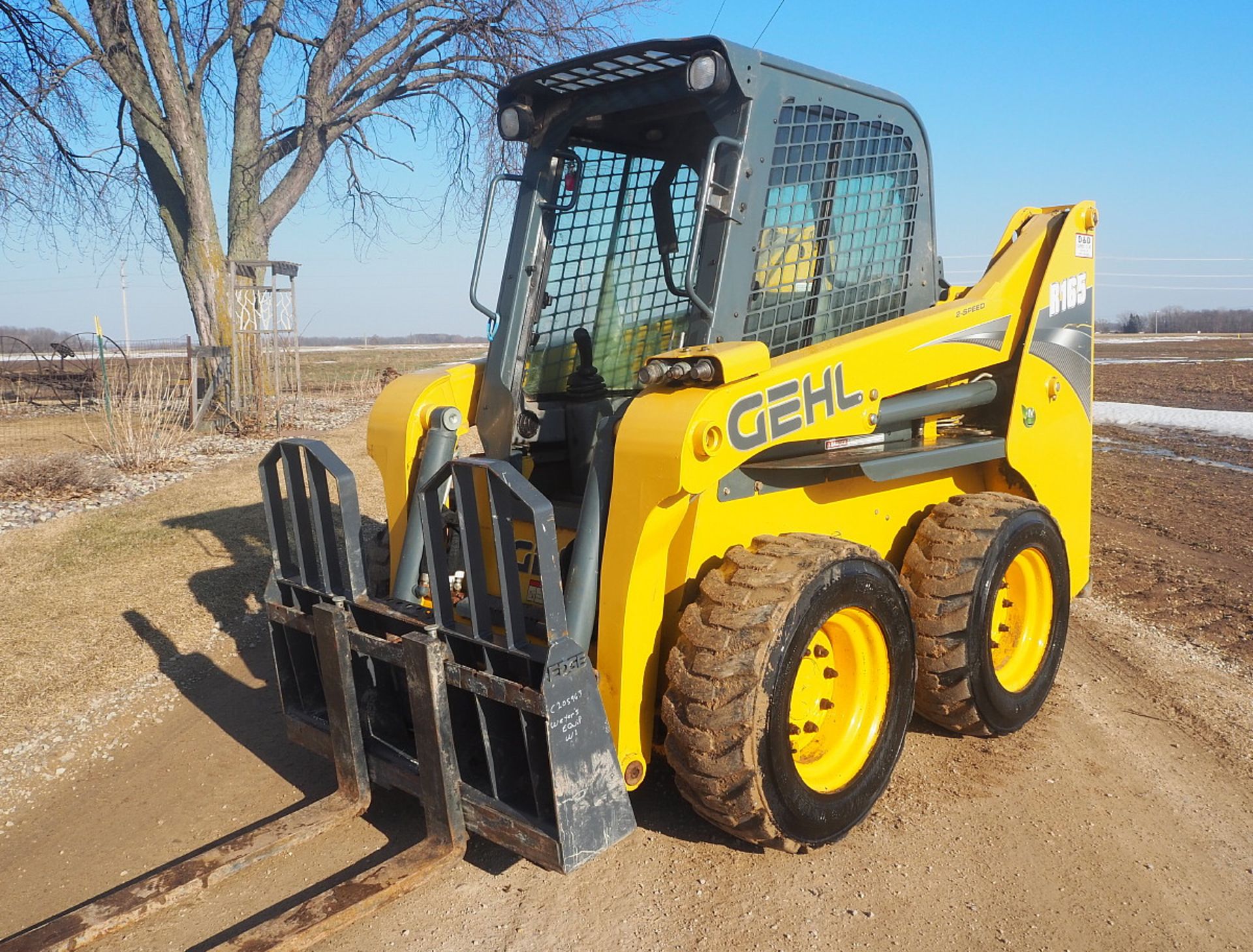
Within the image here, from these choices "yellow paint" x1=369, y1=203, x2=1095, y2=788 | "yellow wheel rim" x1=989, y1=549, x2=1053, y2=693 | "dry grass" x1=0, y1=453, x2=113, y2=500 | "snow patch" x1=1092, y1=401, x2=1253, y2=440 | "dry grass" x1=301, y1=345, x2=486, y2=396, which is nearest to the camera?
"yellow paint" x1=369, y1=203, x2=1095, y2=788

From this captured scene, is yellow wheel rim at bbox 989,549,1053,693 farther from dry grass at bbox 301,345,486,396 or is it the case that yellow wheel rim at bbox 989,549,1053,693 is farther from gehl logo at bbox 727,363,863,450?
dry grass at bbox 301,345,486,396

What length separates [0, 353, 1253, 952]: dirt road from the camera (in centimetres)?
310

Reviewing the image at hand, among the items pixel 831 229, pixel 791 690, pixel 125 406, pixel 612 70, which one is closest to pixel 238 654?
pixel 791 690

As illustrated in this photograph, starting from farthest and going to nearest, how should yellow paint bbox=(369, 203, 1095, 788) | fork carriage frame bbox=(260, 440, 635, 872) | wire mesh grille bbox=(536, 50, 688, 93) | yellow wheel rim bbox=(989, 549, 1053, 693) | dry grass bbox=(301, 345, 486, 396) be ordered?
1. dry grass bbox=(301, 345, 486, 396)
2. yellow wheel rim bbox=(989, 549, 1053, 693)
3. wire mesh grille bbox=(536, 50, 688, 93)
4. yellow paint bbox=(369, 203, 1095, 788)
5. fork carriage frame bbox=(260, 440, 635, 872)

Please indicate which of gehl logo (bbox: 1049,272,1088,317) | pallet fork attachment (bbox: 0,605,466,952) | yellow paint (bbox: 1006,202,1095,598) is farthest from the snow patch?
pallet fork attachment (bbox: 0,605,466,952)

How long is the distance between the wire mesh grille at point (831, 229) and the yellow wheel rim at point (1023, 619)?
1364 mm

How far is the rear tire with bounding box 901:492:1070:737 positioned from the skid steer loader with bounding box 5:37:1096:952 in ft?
0.06

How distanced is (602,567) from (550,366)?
1.43 metres

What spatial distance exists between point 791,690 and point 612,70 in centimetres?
232

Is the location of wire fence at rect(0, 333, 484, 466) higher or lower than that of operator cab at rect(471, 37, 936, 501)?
lower

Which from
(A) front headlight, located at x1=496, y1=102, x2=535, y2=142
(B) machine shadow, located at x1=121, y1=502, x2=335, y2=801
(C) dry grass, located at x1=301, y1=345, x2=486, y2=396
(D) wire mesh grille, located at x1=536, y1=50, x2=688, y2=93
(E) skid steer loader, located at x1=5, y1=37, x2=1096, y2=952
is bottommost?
(C) dry grass, located at x1=301, y1=345, x2=486, y2=396

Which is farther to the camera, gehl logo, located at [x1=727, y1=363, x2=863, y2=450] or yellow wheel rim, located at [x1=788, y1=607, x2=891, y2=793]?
yellow wheel rim, located at [x1=788, y1=607, x2=891, y2=793]

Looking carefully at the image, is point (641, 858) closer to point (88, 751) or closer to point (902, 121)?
point (88, 751)

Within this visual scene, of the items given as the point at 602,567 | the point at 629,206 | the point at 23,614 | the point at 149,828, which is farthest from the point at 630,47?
the point at 23,614
